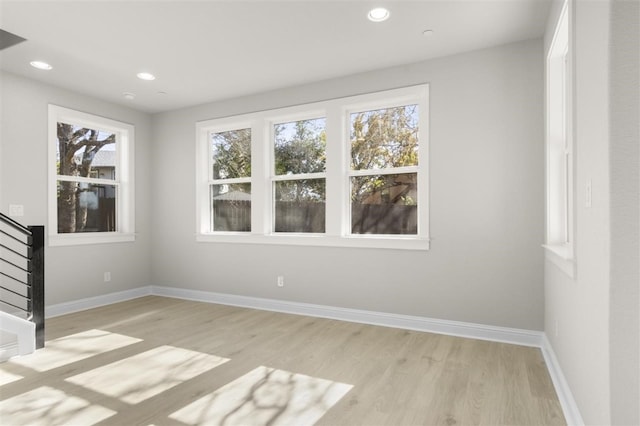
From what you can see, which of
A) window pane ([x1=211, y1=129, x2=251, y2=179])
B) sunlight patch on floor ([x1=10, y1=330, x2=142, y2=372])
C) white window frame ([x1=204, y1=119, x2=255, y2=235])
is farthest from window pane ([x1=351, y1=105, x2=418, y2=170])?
sunlight patch on floor ([x1=10, y1=330, x2=142, y2=372])

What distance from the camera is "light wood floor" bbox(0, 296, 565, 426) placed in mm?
2004

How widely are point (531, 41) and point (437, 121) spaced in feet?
3.29

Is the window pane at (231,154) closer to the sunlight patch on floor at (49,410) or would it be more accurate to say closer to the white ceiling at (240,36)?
the white ceiling at (240,36)

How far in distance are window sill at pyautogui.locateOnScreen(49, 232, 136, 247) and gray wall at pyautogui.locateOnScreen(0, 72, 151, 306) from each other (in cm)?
6

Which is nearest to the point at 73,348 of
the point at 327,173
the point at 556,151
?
the point at 327,173

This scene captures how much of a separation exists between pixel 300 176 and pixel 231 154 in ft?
3.93

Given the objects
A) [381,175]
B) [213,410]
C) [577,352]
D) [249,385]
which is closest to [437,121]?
[381,175]

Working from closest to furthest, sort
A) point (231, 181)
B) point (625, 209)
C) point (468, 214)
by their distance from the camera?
point (625, 209) → point (468, 214) → point (231, 181)

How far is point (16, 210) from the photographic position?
3.77 meters

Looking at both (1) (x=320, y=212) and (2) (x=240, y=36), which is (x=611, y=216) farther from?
(1) (x=320, y=212)

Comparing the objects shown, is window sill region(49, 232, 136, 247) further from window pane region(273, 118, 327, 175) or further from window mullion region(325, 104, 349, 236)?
window mullion region(325, 104, 349, 236)

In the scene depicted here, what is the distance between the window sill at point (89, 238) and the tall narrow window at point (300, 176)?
2230 millimetres

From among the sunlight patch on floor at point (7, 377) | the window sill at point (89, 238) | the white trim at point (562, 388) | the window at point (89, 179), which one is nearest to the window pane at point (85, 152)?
the window at point (89, 179)

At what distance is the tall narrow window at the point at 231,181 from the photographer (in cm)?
469
